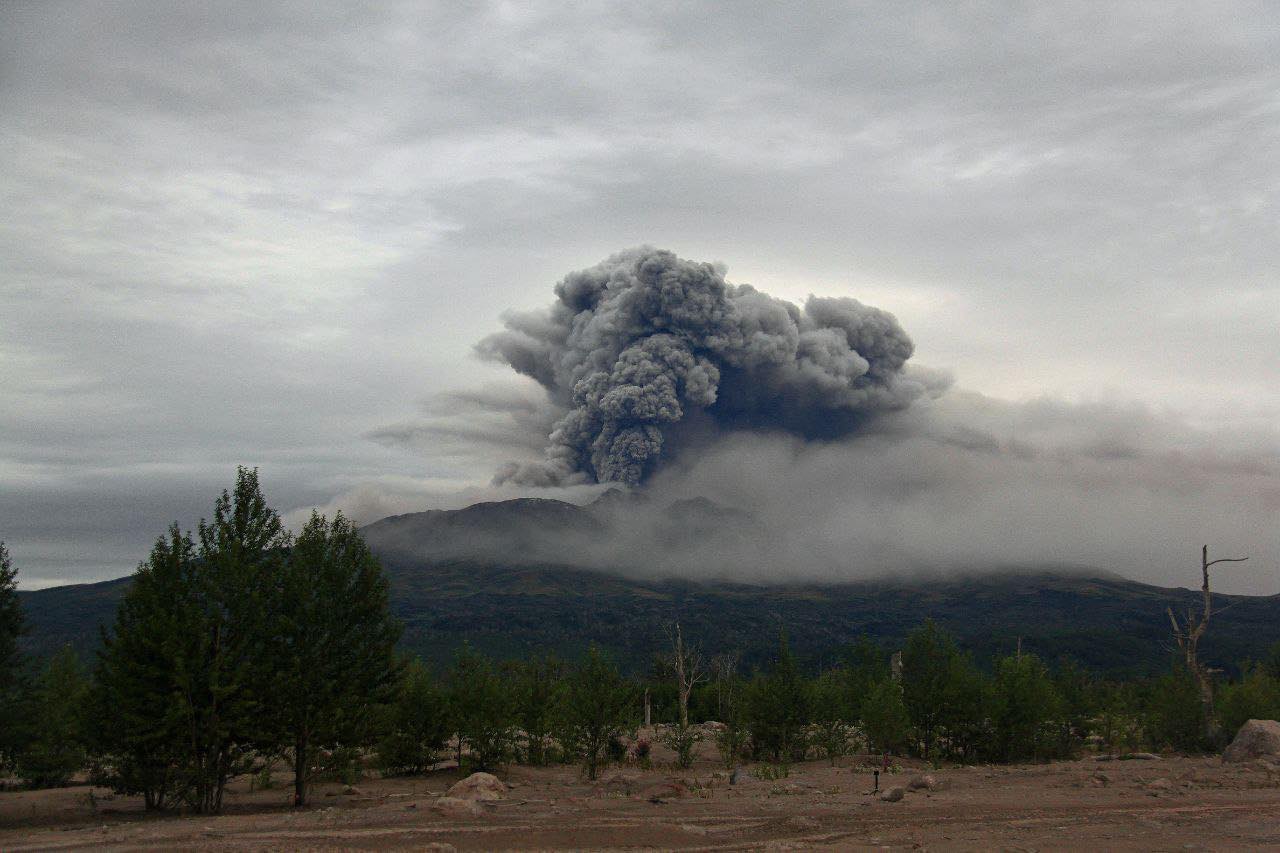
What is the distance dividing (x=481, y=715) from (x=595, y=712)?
4.59 meters

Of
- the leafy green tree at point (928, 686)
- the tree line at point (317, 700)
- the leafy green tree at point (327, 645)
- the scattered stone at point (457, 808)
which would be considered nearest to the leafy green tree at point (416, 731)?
the tree line at point (317, 700)

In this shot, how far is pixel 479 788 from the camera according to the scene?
94.1ft

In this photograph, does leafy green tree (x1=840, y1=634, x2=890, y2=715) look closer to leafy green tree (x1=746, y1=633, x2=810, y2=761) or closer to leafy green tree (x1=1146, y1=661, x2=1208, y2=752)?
leafy green tree (x1=746, y1=633, x2=810, y2=761)

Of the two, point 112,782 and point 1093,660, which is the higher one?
point 112,782

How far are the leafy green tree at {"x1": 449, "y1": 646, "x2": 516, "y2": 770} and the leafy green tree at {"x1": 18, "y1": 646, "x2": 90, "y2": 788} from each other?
12988 millimetres

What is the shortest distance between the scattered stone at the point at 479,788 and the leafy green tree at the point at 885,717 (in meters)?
17.6

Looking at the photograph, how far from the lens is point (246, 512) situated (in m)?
29.1

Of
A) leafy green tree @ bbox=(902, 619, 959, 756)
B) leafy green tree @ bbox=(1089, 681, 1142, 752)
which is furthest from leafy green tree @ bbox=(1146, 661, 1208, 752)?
leafy green tree @ bbox=(902, 619, 959, 756)

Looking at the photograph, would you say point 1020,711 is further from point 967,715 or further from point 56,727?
point 56,727

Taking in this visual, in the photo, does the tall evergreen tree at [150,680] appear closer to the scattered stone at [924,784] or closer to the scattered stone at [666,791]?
the scattered stone at [666,791]

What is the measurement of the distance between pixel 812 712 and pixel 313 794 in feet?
73.5

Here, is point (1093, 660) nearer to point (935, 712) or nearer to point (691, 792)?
point (935, 712)

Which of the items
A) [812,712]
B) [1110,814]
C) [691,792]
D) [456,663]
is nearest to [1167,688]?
[812,712]

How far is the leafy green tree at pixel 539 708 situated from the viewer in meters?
40.1
